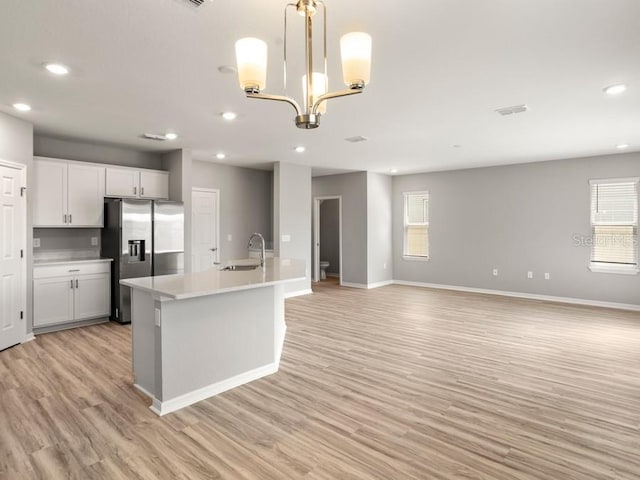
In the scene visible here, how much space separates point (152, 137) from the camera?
17.2 feet

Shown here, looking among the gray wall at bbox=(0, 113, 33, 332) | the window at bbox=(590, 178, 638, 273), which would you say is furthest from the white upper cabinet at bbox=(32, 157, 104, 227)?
the window at bbox=(590, 178, 638, 273)

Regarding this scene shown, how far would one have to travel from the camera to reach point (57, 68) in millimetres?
2988

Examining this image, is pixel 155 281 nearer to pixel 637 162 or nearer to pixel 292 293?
pixel 292 293

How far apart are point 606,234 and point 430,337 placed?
4.20m

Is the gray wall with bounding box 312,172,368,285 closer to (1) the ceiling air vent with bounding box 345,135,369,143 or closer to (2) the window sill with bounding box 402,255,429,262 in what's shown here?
(2) the window sill with bounding box 402,255,429,262

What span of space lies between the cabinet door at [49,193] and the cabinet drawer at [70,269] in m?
0.56

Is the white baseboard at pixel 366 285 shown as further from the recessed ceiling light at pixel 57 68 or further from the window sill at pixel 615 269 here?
the recessed ceiling light at pixel 57 68

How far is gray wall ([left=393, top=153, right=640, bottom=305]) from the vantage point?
6.73 metres

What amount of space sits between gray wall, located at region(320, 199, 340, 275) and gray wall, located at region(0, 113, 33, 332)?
7.11 m

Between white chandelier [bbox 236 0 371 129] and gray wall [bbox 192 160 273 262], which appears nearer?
white chandelier [bbox 236 0 371 129]

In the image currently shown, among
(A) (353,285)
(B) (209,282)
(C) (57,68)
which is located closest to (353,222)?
(A) (353,285)

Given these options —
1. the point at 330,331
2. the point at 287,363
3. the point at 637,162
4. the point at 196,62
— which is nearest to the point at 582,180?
the point at 637,162

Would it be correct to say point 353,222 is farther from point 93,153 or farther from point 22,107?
point 22,107

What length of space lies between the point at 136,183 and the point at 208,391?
3982 mm
